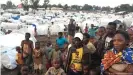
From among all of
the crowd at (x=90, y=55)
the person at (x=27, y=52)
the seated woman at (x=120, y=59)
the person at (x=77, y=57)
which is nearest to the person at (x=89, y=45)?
the crowd at (x=90, y=55)

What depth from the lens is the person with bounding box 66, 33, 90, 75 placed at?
516cm

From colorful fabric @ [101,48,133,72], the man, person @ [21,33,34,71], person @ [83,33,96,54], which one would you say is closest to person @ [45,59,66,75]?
person @ [83,33,96,54]

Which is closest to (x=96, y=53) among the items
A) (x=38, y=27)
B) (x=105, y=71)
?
(x=105, y=71)

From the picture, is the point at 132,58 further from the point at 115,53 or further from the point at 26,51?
the point at 26,51

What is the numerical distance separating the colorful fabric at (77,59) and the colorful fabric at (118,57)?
1834mm

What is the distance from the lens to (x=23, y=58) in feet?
23.0

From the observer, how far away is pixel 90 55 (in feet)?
17.4

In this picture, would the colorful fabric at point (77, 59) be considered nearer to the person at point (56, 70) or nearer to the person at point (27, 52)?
the person at point (56, 70)

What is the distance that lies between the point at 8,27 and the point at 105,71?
58.8ft

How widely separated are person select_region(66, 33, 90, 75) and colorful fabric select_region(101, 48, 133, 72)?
1.77 meters

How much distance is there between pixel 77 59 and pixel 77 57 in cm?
3

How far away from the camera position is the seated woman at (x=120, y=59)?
320cm

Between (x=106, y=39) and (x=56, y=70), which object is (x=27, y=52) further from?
(x=106, y=39)

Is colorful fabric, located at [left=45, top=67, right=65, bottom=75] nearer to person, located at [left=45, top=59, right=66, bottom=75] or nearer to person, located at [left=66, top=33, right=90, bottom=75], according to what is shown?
person, located at [left=45, top=59, right=66, bottom=75]
